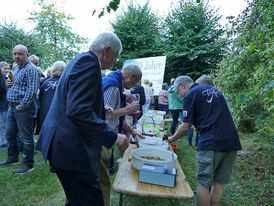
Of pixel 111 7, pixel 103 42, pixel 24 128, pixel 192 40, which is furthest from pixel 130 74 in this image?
pixel 192 40

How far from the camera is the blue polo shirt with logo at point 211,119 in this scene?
2.01m

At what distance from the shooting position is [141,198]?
2691mm

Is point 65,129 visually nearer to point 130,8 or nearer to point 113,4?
point 113,4

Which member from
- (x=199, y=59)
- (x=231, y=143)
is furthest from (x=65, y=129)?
(x=199, y=59)

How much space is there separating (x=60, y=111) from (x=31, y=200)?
2039mm

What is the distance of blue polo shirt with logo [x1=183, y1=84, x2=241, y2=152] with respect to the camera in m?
2.01

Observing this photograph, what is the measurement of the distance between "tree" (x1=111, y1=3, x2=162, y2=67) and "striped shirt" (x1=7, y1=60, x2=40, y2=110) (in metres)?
11.3

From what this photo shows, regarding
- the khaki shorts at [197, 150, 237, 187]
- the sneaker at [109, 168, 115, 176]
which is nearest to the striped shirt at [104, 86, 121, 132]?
the khaki shorts at [197, 150, 237, 187]

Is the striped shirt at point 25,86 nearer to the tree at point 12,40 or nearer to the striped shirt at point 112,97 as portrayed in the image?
the striped shirt at point 112,97

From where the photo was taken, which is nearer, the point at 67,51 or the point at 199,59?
the point at 199,59

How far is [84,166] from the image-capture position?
44.5 inches

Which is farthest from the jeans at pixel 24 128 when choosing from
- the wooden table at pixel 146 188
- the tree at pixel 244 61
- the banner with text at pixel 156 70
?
the banner with text at pixel 156 70

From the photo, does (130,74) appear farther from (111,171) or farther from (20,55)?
(20,55)

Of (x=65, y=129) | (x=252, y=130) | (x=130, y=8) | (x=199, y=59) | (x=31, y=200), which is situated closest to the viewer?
(x=65, y=129)
